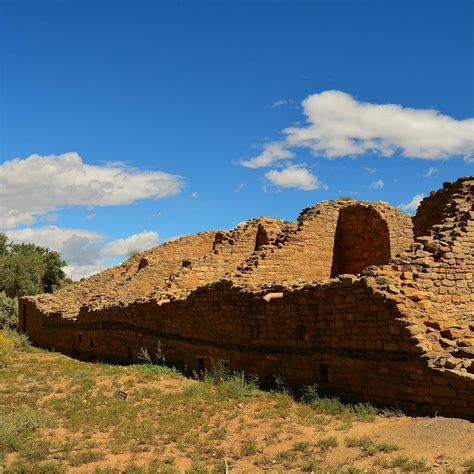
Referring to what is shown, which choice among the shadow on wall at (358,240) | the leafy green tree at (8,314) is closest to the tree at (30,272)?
the leafy green tree at (8,314)

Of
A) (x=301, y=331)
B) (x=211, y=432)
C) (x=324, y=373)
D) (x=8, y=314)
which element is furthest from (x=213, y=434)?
(x=8, y=314)

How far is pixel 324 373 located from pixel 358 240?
7636 mm

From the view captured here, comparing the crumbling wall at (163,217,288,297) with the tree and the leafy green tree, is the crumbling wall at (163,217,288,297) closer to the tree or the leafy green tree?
the leafy green tree

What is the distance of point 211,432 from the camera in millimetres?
8570

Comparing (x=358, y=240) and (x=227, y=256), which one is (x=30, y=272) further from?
(x=358, y=240)

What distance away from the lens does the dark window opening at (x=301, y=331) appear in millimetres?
10809

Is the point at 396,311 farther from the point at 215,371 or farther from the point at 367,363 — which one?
the point at 215,371

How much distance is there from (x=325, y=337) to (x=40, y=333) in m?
18.5

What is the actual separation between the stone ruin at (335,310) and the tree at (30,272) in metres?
29.2

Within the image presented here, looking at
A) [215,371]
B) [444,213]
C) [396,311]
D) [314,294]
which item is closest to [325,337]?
[314,294]

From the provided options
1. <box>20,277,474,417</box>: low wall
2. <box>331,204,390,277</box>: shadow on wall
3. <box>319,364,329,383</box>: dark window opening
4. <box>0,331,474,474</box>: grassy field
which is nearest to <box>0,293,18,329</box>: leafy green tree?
<box>20,277,474,417</box>: low wall

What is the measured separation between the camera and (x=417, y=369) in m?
8.34

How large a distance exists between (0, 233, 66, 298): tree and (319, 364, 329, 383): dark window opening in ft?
140

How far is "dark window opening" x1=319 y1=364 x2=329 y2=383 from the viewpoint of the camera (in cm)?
1017
